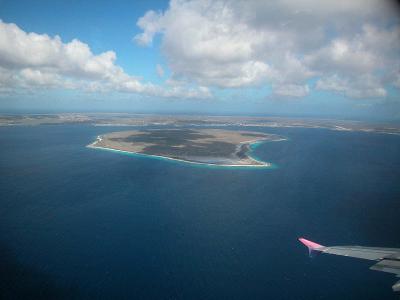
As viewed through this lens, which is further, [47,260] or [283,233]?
[283,233]

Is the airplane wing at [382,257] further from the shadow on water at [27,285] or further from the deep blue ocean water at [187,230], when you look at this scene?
the shadow on water at [27,285]

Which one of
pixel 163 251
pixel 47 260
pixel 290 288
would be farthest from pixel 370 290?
pixel 47 260

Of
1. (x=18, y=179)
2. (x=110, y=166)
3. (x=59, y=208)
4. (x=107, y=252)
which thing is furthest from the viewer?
(x=110, y=166)

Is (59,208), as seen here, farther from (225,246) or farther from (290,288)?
(290,288)

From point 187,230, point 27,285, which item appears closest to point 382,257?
point 187,230

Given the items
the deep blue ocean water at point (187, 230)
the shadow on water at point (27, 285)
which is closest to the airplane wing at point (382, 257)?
the deep blue ocean water at point (187, 230)

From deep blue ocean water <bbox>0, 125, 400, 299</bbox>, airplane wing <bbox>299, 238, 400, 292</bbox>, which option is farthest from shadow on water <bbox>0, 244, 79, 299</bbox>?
airplane wing <bbox>299, 238, 400, 292</bbox>

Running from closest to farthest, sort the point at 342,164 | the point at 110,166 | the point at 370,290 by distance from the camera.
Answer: the point at 370,290
the point at 110,166
the point at 342,164
